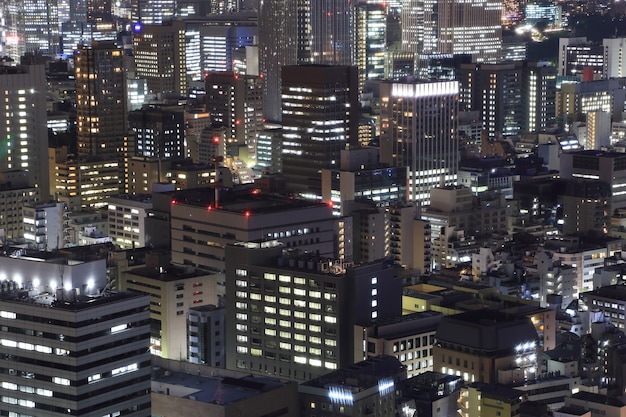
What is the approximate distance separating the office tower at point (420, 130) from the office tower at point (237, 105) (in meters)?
18.0

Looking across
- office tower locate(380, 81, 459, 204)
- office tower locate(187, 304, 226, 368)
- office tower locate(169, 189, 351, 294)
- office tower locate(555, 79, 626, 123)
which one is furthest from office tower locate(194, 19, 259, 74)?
office tower locate(187, 304, 226, 368)

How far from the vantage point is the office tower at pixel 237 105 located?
107 m

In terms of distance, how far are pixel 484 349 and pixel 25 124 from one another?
137 ft

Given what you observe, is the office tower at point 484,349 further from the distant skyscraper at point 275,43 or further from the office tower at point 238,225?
the distant skyscraper at point 275,43

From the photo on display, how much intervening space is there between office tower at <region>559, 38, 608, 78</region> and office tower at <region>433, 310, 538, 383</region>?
81232mm

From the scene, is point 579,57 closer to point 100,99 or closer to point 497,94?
point 497,94

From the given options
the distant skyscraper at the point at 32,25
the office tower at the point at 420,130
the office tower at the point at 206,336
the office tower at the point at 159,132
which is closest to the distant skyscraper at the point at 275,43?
the office tower at the point at 159,132

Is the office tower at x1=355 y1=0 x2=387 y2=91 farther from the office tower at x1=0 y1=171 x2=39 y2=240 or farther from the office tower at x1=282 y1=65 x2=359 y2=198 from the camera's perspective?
the office tower at x1=0 y1=171 x2=39 y2=240

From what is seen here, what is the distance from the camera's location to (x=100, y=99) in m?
94.1

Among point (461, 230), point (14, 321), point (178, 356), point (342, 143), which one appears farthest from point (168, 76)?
point (14, 321)

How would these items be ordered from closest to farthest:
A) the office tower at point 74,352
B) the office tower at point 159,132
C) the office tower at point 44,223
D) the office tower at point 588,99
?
1. the office tower at point 74,352
2. the office tower at point 44,223
3. the office tower at point 159,132
4. the office tower at point 588,99

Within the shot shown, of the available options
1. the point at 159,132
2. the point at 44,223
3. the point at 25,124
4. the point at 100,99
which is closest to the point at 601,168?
the point at 159,132

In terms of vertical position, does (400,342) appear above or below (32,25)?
below

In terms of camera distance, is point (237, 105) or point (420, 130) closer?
point (420, 130)
